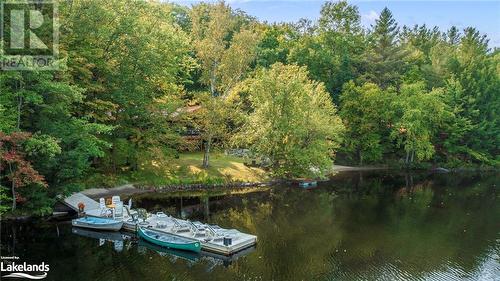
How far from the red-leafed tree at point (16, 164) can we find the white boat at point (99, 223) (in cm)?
356

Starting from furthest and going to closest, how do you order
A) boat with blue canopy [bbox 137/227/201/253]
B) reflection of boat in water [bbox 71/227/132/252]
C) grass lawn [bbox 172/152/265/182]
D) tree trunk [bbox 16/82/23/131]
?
grass lawn [bbox 172/152/265/182] → tree trunk [bbox 16/82/23/131] → reflection of boat in water [bbox 71/227/132/252] → boat with blue canopy [bbox 137/227/201/253]

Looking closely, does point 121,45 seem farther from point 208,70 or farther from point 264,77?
point 264,77

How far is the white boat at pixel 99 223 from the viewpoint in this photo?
29.2 m

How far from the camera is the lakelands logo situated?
848 inches

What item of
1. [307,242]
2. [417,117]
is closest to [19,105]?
[307,242]

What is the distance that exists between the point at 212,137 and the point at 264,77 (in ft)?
28.4

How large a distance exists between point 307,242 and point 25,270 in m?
16.2

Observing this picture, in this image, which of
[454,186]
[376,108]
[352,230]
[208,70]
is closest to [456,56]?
[376,108]

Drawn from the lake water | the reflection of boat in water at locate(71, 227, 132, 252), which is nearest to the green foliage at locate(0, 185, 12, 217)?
the lake water

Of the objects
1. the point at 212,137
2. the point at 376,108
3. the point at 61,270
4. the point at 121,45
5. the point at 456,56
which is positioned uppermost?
the point at 456,56

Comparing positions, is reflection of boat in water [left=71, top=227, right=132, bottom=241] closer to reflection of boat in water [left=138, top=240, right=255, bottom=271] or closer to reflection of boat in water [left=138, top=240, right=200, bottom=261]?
reflection of boat in water [left=138, top=240, right=200, bottom=261]

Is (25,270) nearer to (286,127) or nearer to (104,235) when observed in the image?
(104,235)

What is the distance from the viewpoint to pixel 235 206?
37.0m

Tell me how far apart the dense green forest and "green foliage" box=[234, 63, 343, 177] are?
0.42 ft
